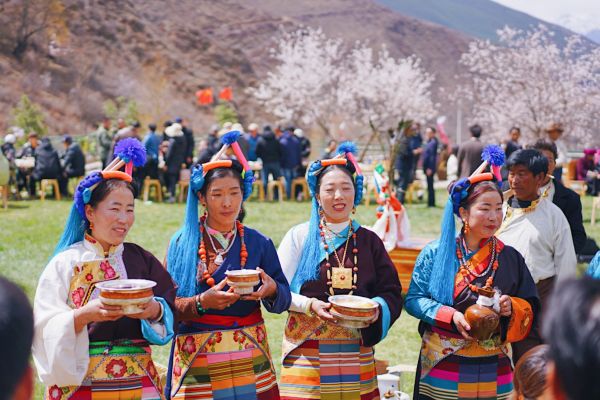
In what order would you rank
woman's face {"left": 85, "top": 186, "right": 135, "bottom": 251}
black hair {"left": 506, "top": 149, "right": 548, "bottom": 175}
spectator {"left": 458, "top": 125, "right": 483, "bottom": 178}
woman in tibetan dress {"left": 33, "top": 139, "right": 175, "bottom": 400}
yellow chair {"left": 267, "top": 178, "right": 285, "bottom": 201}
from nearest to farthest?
1. woman in tibetan dress {"left": 33, "top": 139, "right": 175, "bottom": 400}
2. woman's face {"left": 85, "top": 186, "right": 135, "bottom": 251}
3. black hair {"left": 506, "top": 149, "right": 548, "bottom": 175}
4. spectator {"left": 458, "top": 125, "right": 483, "bottom": 178}
5. yellow chair {"left": 267, "top": 178, "right": 285, "bottom": 201}

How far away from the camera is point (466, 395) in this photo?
11.9 ft

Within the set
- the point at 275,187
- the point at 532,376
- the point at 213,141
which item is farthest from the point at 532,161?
the point at 275,187

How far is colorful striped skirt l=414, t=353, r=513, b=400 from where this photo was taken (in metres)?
3.62

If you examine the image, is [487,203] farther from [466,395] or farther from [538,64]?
[538,64]

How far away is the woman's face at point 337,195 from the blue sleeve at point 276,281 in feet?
1.27

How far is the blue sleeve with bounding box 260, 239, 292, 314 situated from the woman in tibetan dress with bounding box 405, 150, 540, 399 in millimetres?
665

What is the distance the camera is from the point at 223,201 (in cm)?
366

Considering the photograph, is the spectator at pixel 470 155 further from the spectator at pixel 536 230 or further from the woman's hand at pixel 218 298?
the woman's hand at pixel 218 298

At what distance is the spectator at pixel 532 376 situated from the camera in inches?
87.1

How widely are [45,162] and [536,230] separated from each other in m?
13.7

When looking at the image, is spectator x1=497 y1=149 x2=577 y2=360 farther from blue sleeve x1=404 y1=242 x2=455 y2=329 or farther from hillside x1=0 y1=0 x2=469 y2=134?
hillside x1=0 y1=0 x2=469 y2=134

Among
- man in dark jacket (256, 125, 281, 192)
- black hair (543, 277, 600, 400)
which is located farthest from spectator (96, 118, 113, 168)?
black hair (543, 277, 600, 400)

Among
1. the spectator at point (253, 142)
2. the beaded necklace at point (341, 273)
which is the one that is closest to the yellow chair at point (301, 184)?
the spectator at point (253, 142)

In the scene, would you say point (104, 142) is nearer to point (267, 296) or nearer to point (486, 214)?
point (267, 296)
